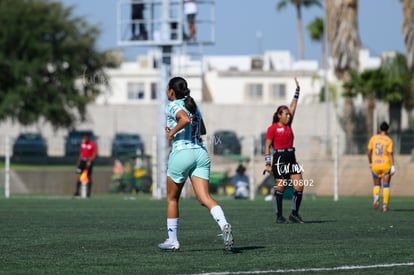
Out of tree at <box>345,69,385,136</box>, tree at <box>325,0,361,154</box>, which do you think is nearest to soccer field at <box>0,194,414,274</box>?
tree at <box>325,0,361,154</box>

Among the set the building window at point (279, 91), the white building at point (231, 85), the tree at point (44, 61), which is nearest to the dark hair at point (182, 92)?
the tree at point (44, 61)

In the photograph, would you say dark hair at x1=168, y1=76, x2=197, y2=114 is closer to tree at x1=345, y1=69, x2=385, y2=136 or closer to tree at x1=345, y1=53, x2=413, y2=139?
tree at x1=345, y1=69, x2=385, y2=136

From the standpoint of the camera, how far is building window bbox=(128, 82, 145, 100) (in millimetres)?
104688

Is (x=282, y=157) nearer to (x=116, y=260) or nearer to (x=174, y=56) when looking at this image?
(x=116, y=260)

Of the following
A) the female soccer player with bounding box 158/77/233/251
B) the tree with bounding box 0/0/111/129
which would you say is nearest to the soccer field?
the female soccer player with bounding box 158/77/233/251

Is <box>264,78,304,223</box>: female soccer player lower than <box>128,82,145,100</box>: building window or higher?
lower

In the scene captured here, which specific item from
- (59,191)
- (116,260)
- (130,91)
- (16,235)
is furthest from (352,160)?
(130,91)

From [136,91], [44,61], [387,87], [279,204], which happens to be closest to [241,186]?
[279,204]

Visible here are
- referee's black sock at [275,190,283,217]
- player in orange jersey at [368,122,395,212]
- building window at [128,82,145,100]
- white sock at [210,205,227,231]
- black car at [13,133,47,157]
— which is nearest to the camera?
white sock at [210,205,227,231]

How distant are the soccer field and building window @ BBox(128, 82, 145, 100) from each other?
8200 cm

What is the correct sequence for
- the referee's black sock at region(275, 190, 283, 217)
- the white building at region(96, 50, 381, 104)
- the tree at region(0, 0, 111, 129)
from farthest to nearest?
the white building at region(96, 50, 381, 104), the tree at region(0, 0, 111, 129), the referee's black sock at region(275, 190, 283, 217)

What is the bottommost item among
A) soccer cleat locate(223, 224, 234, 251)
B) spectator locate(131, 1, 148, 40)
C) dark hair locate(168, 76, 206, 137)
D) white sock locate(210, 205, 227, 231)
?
soccer cleat locate(223, 224, 234, 251)

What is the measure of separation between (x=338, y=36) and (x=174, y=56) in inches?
640

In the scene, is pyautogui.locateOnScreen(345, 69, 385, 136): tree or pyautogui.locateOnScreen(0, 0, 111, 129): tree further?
pyautogui.locateOnScreen(0, 0, 111, 129): tree
